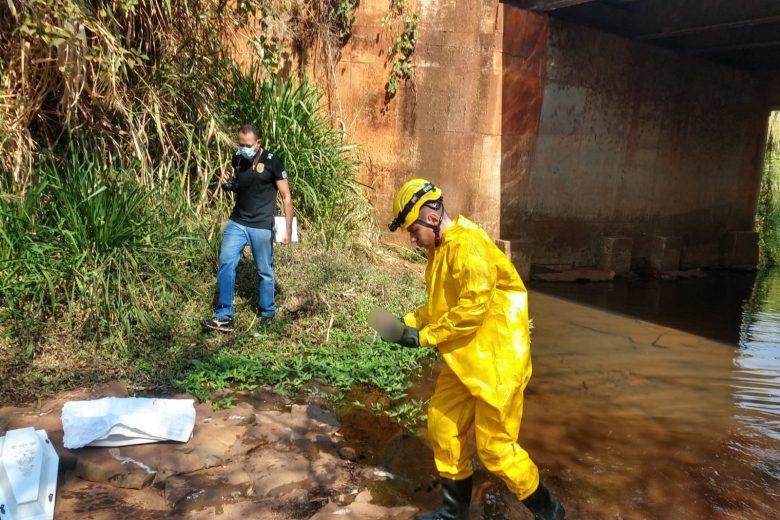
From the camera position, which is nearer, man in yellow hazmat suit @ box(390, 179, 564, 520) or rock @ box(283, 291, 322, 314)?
man in yellow hazmat suit @ box(390, 179, 564, 520)

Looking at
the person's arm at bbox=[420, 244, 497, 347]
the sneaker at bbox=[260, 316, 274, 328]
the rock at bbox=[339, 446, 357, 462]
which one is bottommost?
the rock at bbox=[339, 446, 357, 462]

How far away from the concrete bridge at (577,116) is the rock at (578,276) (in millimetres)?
188

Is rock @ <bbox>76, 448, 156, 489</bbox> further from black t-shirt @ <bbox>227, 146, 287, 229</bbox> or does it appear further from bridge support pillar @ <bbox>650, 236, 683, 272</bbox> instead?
bridge support pillar @ <bbox>650, 236, 683, 272</bbox>

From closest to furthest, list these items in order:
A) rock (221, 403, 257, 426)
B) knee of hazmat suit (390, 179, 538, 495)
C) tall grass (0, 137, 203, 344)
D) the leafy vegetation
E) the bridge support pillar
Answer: knee of hazmat suit (390, 179, 538, 495)
rock (221, 403, 257, 426)
tall grass (0, 137, 203, 344)
the leafy vegetation
the bridge support pillar

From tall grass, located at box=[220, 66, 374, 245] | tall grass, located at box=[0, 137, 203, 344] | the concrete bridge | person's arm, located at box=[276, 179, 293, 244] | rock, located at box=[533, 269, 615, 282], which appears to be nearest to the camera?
tall grass, located at box=[0, 137, 203, 344]

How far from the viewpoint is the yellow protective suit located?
8.39ft

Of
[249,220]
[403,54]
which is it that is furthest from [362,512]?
[403,54]

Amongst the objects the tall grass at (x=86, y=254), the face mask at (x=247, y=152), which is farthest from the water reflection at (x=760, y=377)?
the tall grass at (x=86, y=254)

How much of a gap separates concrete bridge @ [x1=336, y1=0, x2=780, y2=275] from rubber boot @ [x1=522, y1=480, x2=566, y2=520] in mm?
6096

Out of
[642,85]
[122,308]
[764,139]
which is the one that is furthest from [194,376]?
[764,139]

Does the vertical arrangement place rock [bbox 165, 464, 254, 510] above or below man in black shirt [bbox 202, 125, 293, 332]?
below

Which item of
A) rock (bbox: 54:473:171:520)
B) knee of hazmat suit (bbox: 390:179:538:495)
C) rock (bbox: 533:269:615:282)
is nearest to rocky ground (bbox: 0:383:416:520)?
rock (bbox: 54:473:171:520)

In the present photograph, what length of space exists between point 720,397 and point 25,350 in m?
5.36

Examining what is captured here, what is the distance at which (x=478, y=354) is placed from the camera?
2.61 m
